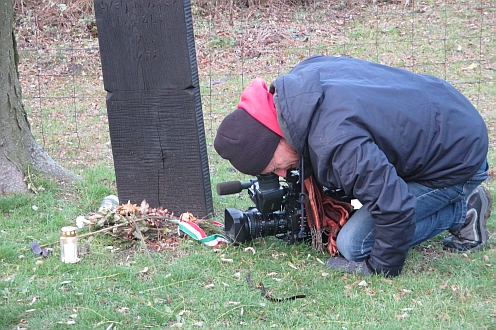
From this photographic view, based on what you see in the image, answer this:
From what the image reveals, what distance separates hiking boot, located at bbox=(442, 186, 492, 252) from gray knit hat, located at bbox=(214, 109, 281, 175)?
1230 millimetres

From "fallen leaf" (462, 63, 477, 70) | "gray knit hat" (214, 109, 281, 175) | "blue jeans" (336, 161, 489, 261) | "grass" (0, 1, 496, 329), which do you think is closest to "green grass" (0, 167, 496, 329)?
"grass" (0, 1, 496, 329)

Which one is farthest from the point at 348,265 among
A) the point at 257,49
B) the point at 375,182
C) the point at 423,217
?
the point at 257,49

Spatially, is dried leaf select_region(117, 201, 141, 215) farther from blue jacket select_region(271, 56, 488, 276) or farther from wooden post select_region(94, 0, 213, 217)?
blue jacket select_region(271, 56, 488, 276)

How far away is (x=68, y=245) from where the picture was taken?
11.4 ft

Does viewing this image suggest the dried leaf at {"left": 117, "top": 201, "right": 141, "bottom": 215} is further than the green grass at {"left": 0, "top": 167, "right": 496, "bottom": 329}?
Yes

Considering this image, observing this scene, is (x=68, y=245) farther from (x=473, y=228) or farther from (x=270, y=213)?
(x=473, y=228)

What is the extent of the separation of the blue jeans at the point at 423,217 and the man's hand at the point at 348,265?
0.11 feet

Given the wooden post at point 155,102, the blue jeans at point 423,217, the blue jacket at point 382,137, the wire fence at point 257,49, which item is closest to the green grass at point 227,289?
the blue jeans at point 423,217

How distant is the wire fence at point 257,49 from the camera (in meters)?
7.27

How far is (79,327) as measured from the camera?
9.23 ft

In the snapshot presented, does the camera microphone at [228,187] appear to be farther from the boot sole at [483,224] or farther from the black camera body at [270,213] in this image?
the boot sole at [483,224]

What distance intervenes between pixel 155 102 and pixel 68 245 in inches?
40.0

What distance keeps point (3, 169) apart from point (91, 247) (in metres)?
1.27

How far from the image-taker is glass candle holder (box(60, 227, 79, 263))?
3.47 metres
